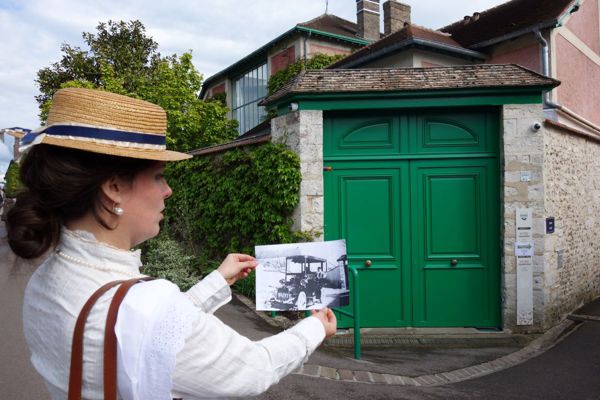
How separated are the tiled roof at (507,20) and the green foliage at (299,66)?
14.3 feet

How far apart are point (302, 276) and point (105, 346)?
1.40m

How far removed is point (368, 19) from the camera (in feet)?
67.1

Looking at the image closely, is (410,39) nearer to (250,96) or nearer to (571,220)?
(571,220)

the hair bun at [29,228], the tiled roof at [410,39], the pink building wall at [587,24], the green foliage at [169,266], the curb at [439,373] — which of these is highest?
the pink building wall at [587,24]

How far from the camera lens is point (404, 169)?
6777mm

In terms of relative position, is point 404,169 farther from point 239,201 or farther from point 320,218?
point 239,201

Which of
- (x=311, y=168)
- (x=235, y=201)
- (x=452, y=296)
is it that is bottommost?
(x=452, y=296)

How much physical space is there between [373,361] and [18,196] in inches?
192

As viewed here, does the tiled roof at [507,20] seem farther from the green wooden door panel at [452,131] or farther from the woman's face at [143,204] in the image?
the woman's face at [143,204]

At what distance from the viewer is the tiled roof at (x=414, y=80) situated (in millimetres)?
6504

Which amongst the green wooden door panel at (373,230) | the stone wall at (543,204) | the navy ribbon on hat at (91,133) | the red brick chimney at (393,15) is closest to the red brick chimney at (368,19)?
the red brick chimney at (393,15)

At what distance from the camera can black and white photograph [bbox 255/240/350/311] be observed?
238 centimetres

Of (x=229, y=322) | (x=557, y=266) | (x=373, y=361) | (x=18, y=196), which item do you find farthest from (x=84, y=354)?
(x=557, y=266)

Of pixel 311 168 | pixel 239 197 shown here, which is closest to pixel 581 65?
pixel 311 168
